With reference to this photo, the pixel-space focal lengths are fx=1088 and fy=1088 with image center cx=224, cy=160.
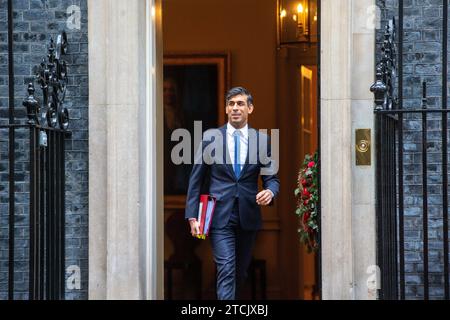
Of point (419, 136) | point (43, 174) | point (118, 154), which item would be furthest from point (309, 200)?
point (43, 174)

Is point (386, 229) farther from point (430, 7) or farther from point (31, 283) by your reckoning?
point (31, 283)

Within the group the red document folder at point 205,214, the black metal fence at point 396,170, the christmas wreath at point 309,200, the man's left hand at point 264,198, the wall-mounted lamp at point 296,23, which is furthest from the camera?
the wall-mounted lamp at point 296,23

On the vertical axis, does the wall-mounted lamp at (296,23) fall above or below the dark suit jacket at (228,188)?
above

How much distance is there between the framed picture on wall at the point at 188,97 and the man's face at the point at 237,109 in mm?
3374

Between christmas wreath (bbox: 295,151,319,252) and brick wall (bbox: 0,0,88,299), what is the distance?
157cm

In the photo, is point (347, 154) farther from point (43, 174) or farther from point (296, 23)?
point (296, 23)

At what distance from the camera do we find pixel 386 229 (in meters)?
7.13

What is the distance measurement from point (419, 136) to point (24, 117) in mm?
2748

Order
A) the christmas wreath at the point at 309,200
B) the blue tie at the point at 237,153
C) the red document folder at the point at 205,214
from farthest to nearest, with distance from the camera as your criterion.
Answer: the christmas wreath at the point at 309,200, the blue tie at the point at 237,153, the red document folder at the point at 205,214

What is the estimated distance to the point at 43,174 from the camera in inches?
264

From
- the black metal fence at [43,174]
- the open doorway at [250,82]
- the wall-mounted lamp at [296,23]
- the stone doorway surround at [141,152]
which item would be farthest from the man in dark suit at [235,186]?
the open doorway at [250,82]

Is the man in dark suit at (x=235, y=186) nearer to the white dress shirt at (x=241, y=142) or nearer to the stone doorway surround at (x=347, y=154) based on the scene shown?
the white dress shirt at (x=241, y=142)

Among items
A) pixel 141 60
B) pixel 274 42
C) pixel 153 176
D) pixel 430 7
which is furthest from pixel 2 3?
pixel 274 42

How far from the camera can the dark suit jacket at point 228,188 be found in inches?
290
